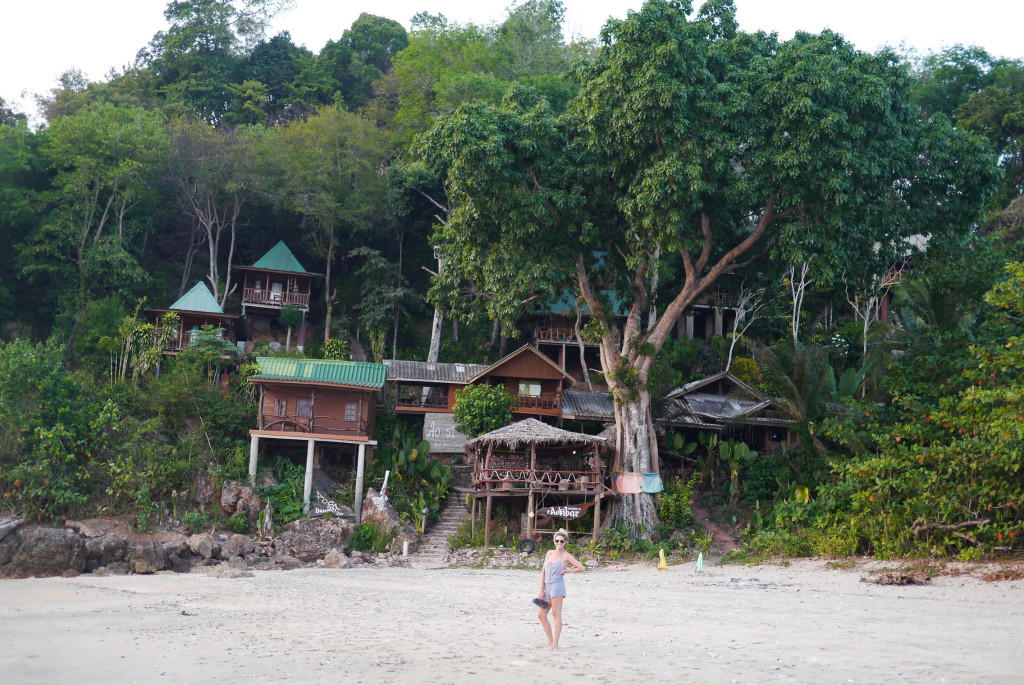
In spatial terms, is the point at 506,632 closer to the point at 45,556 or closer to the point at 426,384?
the point at 45,556

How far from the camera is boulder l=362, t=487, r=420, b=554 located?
2378 cm

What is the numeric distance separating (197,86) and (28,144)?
1169 centimetres

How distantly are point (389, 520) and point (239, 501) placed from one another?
466 cm

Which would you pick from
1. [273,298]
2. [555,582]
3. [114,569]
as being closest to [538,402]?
[273,298]

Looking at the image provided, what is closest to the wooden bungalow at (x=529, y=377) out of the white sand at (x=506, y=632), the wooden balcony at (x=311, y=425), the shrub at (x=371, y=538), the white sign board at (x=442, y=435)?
the white sign board at (x=442, y=435)

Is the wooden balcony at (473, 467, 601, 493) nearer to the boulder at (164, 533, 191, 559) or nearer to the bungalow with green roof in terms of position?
the boulder at (164, 533, 191, 559)

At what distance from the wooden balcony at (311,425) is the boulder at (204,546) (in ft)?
18.1

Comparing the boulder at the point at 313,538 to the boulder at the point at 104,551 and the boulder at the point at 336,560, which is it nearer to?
the boulder at the point at 336,560

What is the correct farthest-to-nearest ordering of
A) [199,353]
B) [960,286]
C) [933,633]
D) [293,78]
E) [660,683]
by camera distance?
1. [293,78]
2. [199,353]
3. [960,286]
4. [933,633]
5. [660,683]

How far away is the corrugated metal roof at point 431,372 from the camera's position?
3072 centimetres

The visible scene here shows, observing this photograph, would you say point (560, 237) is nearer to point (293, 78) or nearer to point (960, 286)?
point (960, 286)

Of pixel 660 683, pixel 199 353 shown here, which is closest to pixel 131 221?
pixel 199 353

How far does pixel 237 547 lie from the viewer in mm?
21859

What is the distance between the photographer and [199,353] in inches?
1164
